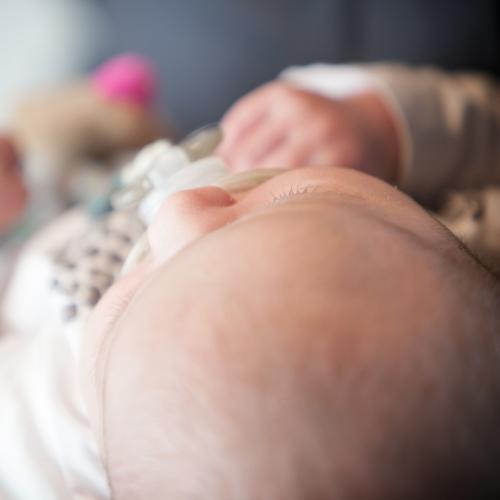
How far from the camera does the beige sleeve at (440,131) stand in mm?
575

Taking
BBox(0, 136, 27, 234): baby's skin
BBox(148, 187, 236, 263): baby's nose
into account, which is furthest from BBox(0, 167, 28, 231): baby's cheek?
BBox(148, 187, 236, 263): baby's nose

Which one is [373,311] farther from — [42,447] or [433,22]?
[433,22]

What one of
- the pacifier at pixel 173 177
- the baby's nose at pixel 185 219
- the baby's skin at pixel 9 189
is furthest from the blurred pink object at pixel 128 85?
the baby's nose at pixel 185 219

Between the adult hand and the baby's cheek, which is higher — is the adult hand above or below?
above

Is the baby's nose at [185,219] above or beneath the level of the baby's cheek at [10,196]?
above

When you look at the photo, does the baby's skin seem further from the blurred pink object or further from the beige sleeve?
the beige sleeve

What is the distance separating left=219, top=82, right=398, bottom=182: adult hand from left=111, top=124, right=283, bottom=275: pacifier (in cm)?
5

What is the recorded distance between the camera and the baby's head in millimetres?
252

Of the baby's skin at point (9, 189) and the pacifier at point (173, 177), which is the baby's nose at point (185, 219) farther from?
the baby's skin at point (9, 189)

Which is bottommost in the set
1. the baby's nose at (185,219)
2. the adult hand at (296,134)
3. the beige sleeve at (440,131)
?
the beige sleeve at (440,131)

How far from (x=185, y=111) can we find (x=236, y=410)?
2.49ft

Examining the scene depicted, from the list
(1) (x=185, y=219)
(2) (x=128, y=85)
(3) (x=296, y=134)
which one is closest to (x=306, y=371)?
(1) (x=185, y=219)

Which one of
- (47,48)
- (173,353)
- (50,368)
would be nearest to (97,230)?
(50,368)

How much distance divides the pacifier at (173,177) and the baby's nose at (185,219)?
21 mm
